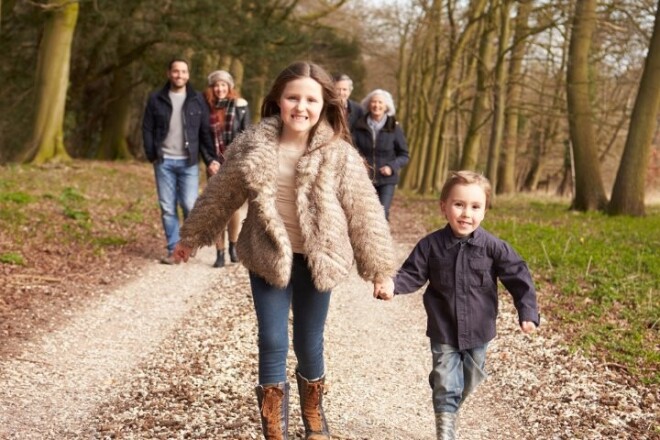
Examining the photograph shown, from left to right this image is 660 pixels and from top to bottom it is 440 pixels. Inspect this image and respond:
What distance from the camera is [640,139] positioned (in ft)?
48.8

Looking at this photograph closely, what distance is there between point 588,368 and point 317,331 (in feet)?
8.87

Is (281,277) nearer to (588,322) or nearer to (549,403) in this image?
(549,403)

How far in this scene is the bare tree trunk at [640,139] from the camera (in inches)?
577

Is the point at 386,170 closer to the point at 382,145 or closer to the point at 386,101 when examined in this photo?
the point at 382,145

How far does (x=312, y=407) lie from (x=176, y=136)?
545 cm

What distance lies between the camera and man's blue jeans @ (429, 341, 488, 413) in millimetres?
4102

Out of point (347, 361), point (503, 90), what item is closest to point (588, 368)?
point (347, 361)

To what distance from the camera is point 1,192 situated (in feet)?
39.7

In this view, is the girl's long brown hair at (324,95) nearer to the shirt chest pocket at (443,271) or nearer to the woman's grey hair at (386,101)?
the shirt chest pocket at (443,271)

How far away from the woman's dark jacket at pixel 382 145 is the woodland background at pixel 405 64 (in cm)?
727

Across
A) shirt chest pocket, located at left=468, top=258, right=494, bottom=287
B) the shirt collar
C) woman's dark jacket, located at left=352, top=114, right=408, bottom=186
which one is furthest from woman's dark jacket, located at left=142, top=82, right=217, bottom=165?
shirt chest pocket, located at left=468, top=258, right=494, bottom=287

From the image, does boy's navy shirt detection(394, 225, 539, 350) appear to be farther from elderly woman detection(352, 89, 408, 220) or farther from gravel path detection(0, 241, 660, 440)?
elderly woman detection(352, 89, 408, 220)

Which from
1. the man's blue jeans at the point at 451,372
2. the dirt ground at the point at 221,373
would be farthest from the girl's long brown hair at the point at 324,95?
the dirt ground at the point at 221,373

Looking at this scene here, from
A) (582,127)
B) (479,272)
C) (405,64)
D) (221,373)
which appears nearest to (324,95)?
(479,272)
